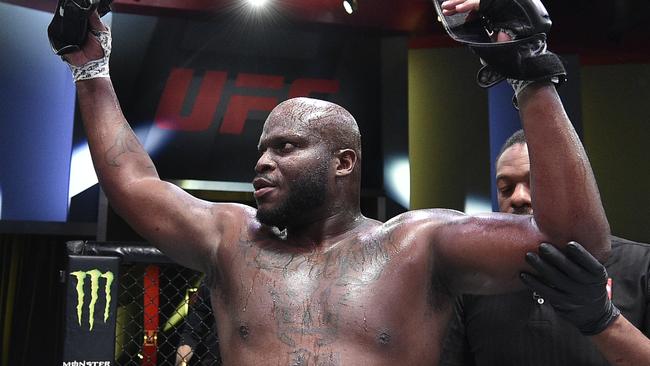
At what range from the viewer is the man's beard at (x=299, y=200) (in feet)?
6.04

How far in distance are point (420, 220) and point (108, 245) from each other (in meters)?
1.12

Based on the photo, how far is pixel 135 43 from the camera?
16.1 feet

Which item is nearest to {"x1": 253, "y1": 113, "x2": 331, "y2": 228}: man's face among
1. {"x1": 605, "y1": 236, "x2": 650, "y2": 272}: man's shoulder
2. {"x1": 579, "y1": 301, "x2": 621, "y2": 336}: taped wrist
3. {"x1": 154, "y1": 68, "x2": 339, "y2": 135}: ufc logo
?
{"x1": 579, "y1": 301, "x2": 621, "y2": 336}: taped wrist

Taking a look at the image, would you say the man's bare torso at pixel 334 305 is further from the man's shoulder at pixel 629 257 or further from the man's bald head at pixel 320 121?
the man's shoulder at pixel 629 257

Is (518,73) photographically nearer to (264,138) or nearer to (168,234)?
(264,138)

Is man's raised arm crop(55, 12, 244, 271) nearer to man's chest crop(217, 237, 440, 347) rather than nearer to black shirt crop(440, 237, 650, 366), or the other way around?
man's chest crop(217, 237, 440, 347)

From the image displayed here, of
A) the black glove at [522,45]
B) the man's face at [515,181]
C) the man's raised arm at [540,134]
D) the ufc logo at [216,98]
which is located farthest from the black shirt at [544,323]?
the ufc logo at [216,98]

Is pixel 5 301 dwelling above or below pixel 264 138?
below

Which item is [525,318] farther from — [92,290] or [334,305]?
[92,290]

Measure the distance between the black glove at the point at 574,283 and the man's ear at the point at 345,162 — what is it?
23.1 inches

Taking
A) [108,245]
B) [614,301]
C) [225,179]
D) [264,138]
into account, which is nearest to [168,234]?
[264,138]

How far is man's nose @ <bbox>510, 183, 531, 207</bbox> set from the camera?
2.07 meters

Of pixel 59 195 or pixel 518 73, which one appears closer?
pixel 518 73

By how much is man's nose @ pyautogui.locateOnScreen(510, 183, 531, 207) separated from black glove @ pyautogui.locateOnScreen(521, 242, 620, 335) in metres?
0.50
